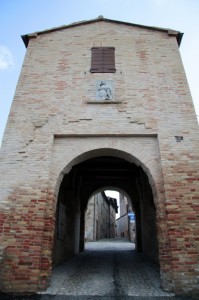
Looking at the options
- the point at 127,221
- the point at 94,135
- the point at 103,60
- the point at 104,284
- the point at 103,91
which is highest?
the point at 103,60

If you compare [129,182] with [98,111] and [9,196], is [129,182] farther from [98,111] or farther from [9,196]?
[9,196]

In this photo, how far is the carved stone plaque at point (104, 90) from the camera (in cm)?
648

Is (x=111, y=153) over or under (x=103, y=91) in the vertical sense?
under

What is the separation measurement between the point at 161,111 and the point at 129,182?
7078 millimetres

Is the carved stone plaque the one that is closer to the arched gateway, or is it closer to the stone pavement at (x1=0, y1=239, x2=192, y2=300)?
the arched gateway

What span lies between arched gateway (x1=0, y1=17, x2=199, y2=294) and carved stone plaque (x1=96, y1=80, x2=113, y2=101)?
29mm

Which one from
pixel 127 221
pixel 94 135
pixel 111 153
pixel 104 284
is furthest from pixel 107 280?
pixel 127 221

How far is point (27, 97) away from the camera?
657 cm

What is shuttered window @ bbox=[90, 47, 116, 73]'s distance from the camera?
7.07 metres

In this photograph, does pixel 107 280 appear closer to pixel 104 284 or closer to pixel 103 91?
pixel 104 284

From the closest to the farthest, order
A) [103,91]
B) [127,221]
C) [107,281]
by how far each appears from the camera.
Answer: [107,281], [103,91], [127,221]

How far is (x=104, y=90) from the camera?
21.8 ft

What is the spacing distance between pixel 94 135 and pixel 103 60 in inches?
113

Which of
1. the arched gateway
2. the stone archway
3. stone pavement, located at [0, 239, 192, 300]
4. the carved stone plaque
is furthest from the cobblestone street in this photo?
the carved stone plaque
